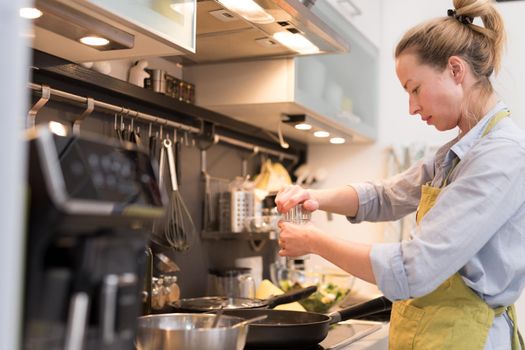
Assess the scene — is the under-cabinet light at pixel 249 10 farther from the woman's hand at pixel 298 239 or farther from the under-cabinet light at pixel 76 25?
the woman's hand at pixel 298 239

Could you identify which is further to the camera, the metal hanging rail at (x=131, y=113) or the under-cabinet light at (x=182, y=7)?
the metal hanging rail at (x=131, y=113)

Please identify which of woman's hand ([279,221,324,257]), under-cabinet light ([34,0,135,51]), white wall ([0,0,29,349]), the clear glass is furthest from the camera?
the clear glass

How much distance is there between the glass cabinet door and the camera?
1.11m

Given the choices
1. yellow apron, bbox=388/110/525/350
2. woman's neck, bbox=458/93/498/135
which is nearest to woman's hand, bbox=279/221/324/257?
yellow apron, bbox=388/110/525/350

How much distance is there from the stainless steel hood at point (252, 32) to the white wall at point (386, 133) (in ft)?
2.99

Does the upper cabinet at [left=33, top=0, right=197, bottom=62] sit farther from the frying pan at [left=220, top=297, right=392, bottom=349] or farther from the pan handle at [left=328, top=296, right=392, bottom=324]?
the pan handle at [left=328, top=296, right=392, bottom=324]

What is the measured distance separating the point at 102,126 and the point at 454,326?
93 centimetres

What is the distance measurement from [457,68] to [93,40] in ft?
2.23

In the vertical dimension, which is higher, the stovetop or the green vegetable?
the green vegetable

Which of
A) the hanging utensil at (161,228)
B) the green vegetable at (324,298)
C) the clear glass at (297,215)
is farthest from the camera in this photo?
the green vegetable at (324,298)

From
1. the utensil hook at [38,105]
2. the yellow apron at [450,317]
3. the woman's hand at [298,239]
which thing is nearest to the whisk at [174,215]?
the utensil hook at [38,105]

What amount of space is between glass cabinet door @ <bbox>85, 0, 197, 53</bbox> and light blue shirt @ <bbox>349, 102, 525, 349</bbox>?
20.6 inches

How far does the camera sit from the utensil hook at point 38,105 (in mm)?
1408

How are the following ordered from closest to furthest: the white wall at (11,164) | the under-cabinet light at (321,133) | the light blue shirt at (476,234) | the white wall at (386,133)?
the white wall at (11,164) → the light blue shirt at (476,234) → the under-cabinet light at (321,133) → the white wall at (386,133)
